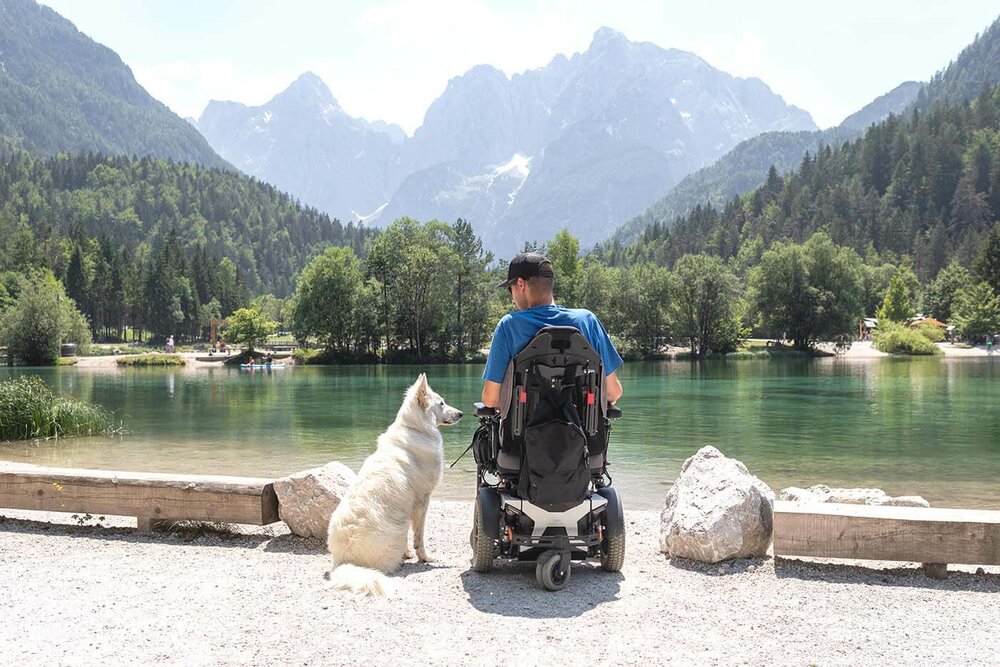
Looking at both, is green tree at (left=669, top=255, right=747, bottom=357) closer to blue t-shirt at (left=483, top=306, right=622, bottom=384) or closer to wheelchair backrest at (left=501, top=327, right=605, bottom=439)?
blue t-shirt at (left=483, top=306, right=622, bottom=384)

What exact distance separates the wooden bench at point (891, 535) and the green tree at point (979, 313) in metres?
107

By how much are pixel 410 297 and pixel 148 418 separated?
57190 mm

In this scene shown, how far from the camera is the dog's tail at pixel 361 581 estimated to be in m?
6.06

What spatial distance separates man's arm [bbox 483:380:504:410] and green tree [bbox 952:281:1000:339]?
359 ft

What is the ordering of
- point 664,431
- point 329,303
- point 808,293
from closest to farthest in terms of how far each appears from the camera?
point 664,431 → point 329,303 → point 808,293

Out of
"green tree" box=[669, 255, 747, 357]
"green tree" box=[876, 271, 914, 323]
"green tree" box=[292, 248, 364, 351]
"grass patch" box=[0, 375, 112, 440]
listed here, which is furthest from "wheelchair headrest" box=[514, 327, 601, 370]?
"green tree" box=[876, 271, 914, 323]

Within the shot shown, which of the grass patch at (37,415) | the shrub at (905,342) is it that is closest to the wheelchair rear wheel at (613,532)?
the grass patch at (37,415)

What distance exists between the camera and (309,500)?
25.5ft

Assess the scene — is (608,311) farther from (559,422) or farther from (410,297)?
(559,422)

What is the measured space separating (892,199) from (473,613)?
190m

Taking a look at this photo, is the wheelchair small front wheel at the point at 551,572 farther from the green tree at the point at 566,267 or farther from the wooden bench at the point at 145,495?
the green tree at the point at 566,267

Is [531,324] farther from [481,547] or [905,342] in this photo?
[905,342]

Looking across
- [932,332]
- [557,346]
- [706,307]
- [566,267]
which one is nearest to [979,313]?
[932,332]

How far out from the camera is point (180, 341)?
131000mm
